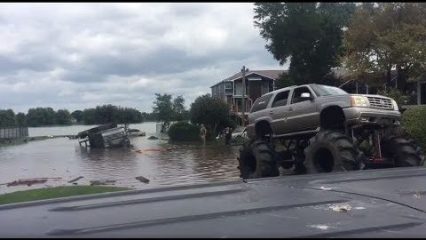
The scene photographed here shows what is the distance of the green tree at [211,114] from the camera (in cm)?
4609

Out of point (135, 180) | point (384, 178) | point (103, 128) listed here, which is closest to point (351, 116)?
point (135, 180)

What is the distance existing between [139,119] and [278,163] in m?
47.9

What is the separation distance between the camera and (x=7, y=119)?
74.6 meters

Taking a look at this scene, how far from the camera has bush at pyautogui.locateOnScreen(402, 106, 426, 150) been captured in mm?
18609

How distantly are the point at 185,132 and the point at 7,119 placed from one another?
3626 cm

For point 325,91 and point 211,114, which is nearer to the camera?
point 325,91

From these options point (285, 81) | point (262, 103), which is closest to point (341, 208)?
point (262, 103)

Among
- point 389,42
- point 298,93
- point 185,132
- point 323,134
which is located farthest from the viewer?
point 185,132

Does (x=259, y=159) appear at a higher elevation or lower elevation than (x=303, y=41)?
lower

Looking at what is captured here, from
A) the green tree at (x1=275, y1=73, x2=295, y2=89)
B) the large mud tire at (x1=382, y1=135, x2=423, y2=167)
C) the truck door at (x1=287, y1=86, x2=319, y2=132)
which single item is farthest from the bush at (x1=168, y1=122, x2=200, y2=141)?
the large mud tire at (x1=382, y1=135, x2=423, y2=167)

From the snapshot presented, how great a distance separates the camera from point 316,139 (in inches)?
479

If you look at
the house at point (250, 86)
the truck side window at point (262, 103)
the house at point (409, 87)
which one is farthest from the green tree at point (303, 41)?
the truck side window at point (262, 103)

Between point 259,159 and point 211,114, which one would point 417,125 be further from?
point 211,114

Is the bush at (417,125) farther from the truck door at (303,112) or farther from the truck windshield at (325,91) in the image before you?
the truck door at (303,112)
